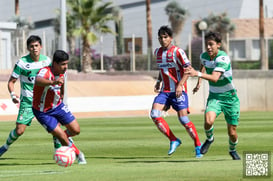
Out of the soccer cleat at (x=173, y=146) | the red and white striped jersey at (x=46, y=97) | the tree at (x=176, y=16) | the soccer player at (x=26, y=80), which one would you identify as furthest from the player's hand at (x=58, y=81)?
the tree at (x=176, y=16)

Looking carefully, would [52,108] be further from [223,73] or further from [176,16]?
[176,16]

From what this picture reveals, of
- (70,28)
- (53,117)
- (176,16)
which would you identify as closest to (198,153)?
(53,117)

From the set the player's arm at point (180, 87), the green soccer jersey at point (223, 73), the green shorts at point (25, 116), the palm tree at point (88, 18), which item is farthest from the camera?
the palm tree at point (88, 18)

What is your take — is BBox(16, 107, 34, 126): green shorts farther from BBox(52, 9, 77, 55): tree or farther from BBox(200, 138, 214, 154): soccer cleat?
BBox(52, 9, 77, 55): tree

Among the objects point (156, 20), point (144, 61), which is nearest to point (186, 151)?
point (144, 61)

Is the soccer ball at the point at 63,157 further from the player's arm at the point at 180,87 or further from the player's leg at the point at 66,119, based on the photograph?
the player's arm at the point at 180,87

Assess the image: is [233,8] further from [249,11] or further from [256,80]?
[256,80]

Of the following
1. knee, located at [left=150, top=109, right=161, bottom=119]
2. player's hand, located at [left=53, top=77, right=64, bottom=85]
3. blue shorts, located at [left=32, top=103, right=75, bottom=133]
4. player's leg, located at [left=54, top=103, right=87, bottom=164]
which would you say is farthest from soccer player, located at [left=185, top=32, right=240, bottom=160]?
player's hand, located at [left=53, top=77, right=64, bottom=85]

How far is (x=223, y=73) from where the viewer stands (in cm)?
1382

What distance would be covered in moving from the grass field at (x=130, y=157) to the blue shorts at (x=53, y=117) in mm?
682

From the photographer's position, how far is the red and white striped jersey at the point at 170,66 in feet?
48.9

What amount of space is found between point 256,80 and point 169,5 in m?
26.8

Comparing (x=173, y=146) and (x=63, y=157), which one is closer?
(x=63, y=157)

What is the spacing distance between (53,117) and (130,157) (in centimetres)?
253
